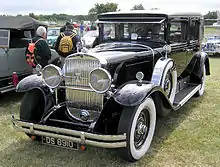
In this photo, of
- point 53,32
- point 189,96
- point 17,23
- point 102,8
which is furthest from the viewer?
point 102,8

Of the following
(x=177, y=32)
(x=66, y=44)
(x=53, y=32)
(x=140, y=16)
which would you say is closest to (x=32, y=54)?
(x=66, y=44)

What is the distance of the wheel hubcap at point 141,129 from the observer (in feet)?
12.1

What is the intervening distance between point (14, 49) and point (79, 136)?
13.1ft

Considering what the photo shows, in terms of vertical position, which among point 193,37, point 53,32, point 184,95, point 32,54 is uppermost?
point 53,32

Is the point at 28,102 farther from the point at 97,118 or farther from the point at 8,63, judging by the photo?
the point at 8,63

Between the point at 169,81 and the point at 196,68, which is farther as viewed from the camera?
the point at 196,68

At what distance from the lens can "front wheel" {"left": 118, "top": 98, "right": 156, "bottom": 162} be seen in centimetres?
337

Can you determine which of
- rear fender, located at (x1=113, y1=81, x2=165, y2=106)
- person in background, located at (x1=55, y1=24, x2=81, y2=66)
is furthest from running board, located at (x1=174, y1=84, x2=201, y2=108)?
person in background, located at (x1=55, y1=24, x2=81, y2=66)

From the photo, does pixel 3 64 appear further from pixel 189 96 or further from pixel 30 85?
pixel 189 96

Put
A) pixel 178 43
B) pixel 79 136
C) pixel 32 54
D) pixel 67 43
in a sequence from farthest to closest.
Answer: pixel 67 43
pixel 32 54
pixel 178 43
pixel 79 136

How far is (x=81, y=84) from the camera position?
3.81 m

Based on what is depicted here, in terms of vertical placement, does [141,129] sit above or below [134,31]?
below

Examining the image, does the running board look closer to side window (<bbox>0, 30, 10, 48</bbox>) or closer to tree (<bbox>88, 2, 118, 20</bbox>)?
side window (<bbox>0, 30, 10, 48</bbox>)

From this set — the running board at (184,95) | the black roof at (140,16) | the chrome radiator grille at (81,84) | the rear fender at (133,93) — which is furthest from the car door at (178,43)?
the chrome radiator grille at (81,84)
